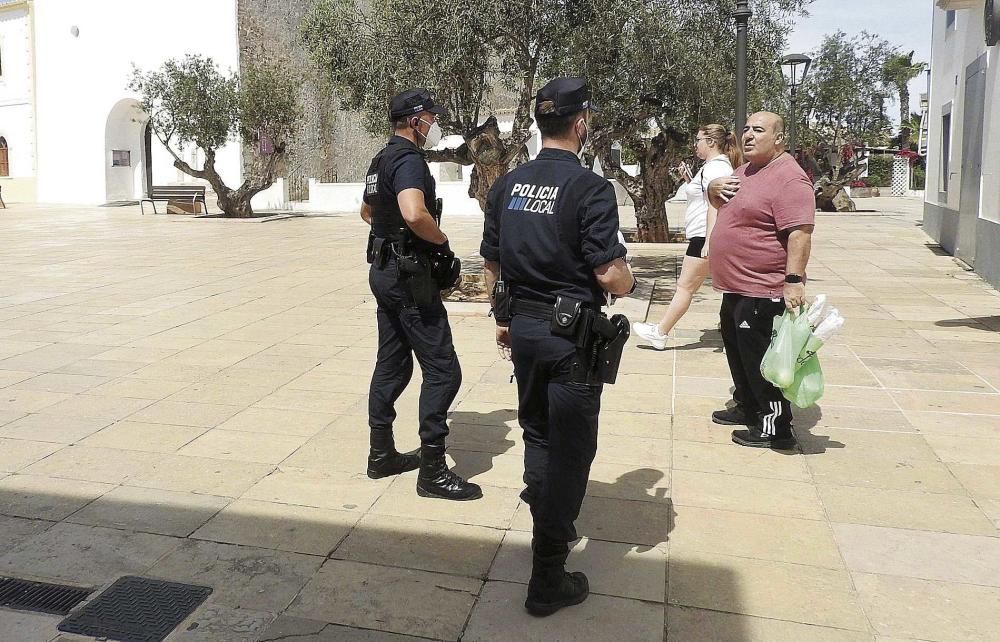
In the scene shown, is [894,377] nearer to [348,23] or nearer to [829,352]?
[829,352]

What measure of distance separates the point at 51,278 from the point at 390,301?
9170 millimetres

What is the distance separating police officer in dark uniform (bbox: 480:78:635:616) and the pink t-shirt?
71.9 inches

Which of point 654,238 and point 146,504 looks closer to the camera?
point 146,504

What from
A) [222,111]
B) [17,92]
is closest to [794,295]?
[222,111]

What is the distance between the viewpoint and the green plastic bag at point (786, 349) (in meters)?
4.44

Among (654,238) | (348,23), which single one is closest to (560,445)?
(348,23)

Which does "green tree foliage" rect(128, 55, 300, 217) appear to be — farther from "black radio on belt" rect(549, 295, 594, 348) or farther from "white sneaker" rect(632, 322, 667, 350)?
"black radio on belt" rect(549, 295, 594, 348)

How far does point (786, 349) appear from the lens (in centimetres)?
445

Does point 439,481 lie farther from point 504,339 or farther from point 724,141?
point 724,141

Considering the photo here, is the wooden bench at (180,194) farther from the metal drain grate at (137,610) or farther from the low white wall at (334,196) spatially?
the metal drain grate at (137,610)

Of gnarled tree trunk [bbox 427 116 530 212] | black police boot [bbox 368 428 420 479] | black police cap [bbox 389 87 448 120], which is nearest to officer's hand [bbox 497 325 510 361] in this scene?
black police boot [bbox 368 428 420 479]

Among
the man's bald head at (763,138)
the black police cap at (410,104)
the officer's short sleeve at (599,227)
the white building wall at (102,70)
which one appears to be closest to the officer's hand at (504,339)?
the officer's short sleeve at (599,227)

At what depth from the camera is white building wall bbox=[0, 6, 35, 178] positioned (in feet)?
103

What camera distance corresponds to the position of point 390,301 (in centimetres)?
405
